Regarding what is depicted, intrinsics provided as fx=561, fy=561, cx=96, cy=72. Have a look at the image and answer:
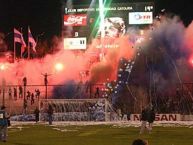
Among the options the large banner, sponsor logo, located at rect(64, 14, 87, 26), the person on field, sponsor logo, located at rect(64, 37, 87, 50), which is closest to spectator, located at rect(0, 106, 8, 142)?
the person on field

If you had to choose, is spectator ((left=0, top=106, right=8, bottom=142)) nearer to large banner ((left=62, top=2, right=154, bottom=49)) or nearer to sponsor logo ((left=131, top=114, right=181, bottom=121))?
sponsor logo ((left=131, top=114, right=181, bottom=121))

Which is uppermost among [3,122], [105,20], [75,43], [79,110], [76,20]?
[76,20]

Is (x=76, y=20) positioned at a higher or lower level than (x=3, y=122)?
higher

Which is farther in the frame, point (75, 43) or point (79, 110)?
point (75, 43)

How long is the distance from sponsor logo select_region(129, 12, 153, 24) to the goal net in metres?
26.2

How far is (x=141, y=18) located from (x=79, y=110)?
88.1 feet

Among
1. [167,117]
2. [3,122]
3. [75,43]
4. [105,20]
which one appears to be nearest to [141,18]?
[105,20]

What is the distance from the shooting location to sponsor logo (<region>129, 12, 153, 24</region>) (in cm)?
7706

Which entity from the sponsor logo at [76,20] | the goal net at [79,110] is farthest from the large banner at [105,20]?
the goal net at [79,110]

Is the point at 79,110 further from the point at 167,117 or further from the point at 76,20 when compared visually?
the point at 76,20

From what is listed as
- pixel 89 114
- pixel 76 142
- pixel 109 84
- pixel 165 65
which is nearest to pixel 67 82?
pixel 109 84

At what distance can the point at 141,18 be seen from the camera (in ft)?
253

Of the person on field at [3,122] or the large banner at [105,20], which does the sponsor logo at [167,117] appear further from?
the person on field at [3,122]

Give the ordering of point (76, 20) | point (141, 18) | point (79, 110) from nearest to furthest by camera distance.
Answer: point (79, 110)
point (141, 18)
point (76, 20)
